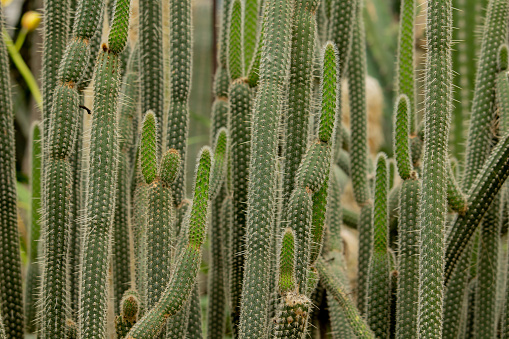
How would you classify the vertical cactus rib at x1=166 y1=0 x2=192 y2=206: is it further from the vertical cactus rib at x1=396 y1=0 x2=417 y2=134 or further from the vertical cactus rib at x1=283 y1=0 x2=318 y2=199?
the vertical cactus rib at x1=396 y1=0 x2=417 y2=134

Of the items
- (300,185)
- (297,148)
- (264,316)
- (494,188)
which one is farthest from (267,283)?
(494,188)

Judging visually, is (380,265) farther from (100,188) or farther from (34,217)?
(34,217)

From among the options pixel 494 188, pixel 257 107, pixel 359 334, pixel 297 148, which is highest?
pixel 257 107

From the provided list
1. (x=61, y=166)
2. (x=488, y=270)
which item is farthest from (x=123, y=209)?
(x=488, y=270)

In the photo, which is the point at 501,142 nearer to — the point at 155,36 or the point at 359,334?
the point at 359,334

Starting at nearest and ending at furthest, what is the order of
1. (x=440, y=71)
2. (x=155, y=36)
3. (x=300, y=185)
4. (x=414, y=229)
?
(x=300, y=185) → (x=440, y=71) → (x=414, y=229) → (x=155, y=36)

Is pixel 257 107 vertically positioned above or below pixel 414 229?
above

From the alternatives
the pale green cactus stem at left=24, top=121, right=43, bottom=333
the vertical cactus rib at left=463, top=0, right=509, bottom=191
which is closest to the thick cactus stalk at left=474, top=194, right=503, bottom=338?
the vertical cactus rib at left=463, top=0, right=509, bottom=191

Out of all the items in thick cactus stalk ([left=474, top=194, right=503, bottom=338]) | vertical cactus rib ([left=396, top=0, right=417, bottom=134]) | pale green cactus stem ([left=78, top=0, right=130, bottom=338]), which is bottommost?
thick cactus stalk ([left=474, top=194, right=503, bottom=338])

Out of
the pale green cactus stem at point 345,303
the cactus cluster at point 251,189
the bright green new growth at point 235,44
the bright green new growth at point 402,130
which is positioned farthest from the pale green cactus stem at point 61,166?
the bright green new growth at point 402,130
